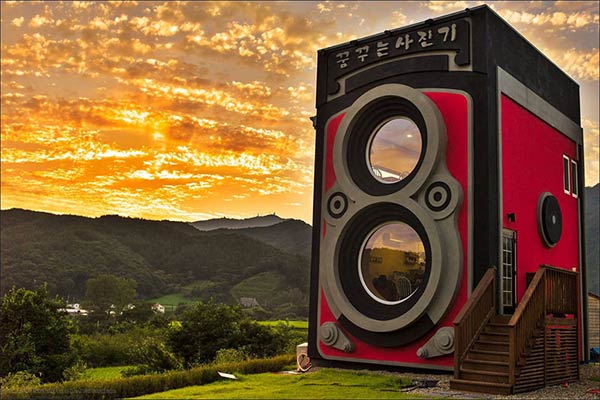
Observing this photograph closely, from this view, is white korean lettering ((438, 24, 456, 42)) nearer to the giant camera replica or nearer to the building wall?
the giant camera replica

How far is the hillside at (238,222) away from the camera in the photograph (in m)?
61.7

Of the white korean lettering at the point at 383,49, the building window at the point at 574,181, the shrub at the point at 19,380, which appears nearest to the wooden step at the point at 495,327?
the white korean lettering at the point at 383,49

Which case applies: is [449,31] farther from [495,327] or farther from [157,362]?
[157,362]

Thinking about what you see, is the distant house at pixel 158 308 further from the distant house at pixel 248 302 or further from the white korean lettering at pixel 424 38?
the white korean lettering at pixel 424 38

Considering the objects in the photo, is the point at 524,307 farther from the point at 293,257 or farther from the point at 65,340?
the point at 293,257

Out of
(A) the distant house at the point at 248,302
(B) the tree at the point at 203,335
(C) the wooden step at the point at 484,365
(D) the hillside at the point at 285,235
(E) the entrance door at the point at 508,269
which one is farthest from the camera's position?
(D) the hillside at the point at 285,235

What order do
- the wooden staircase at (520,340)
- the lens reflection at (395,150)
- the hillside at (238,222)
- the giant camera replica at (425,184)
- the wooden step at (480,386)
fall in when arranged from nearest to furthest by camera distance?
the wooden step at (480,386)
the wooden staircase at (520,340)
the giant camera replica at (425,184)
the lens reflection at (395,150)
the hillside at (238,222)

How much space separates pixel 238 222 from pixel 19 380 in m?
50.4

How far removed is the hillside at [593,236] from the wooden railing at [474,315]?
147 feet

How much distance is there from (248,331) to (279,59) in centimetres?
812

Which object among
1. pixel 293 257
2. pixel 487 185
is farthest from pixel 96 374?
pixel 293 257

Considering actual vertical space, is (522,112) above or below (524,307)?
above

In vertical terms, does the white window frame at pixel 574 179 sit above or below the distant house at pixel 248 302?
above

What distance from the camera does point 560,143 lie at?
1362cm
